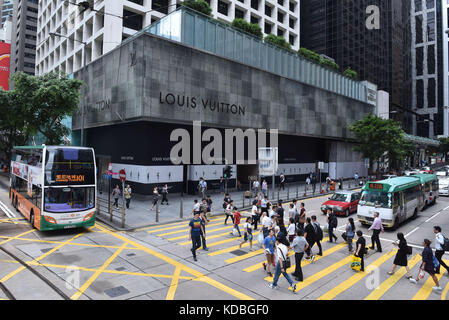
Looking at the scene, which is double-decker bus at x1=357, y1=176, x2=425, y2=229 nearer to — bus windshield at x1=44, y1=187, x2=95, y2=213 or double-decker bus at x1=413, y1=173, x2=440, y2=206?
double-decker bus at x1=413, y1=173, x2=440, y2=206

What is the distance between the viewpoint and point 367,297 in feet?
26.6

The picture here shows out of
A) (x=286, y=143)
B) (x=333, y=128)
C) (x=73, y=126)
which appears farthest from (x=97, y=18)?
(x=333, y=128)

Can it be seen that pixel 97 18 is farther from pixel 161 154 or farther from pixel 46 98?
pixel 161 154

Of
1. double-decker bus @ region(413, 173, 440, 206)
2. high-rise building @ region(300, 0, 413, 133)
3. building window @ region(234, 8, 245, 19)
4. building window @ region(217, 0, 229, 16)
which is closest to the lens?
double-decker bus @ region(413, 173, 440, 206)

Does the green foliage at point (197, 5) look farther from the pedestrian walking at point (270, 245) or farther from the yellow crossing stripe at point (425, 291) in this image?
the yellow crossing stripe at point (425, 291)

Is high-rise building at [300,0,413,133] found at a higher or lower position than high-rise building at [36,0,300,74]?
higher

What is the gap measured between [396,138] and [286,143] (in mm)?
14521

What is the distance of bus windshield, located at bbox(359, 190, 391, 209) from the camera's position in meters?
15.8

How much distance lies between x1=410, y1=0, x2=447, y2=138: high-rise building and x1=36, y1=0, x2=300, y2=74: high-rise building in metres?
86.9

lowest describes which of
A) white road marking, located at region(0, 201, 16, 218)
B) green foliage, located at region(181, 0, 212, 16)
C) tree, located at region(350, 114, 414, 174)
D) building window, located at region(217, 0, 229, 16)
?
white road marking, located at region(0, 201, 16, 218)

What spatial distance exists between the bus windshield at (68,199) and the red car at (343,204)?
46.7 ft

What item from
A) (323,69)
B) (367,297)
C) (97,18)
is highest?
(97,18)

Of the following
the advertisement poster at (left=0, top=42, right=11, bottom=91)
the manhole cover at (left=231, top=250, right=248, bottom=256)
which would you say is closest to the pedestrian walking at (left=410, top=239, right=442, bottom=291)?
the manhole cover at (left=231, top=250, right=248, bottom=256)

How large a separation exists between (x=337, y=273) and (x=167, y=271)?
18.5ft
